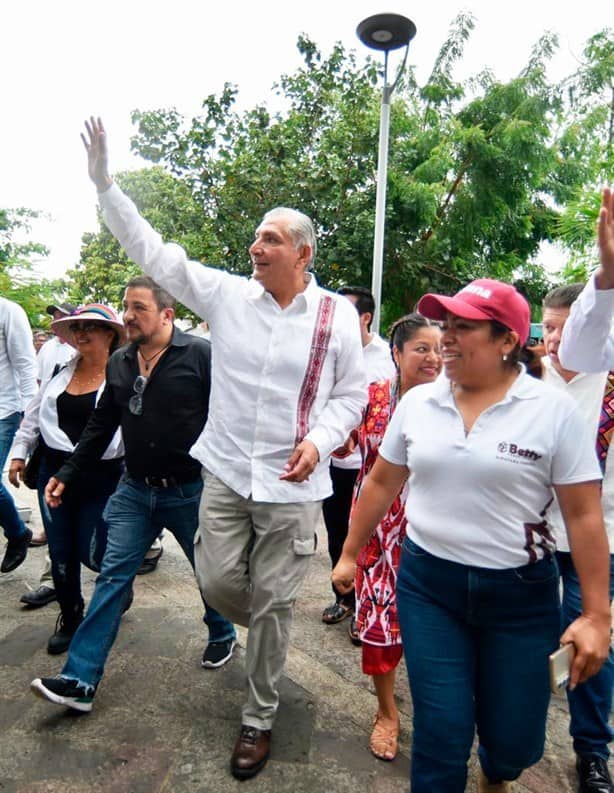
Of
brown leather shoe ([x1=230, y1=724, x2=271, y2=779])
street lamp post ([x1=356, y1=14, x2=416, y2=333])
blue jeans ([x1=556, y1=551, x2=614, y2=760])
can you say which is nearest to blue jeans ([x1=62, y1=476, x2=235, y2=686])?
brown leather shoe ([x1=230, y1=724, x2=271, y2=779])

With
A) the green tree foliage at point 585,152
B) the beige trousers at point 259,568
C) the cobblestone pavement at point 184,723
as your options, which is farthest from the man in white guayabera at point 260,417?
the green tree foliage at point 585,152

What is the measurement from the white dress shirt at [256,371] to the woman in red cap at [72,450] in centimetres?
89

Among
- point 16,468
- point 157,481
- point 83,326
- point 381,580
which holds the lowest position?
point 381,580

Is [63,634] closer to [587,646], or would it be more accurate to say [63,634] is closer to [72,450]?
[72,450]

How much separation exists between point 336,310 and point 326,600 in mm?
2230

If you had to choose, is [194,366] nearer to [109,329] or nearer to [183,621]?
[109,329]

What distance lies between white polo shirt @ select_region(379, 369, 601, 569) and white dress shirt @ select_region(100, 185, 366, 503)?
639 mm

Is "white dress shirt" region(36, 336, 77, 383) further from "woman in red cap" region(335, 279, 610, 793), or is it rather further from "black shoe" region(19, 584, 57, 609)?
"woman in red cap" region(335, 279, 610, 793)

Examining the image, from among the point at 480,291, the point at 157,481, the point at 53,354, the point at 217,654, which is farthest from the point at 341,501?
the point at 53,354

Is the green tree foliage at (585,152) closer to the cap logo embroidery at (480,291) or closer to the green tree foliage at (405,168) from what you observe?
the green tree foliage at (405,168)

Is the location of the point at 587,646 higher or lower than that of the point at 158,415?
lower

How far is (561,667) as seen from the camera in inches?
67.2

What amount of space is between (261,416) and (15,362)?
279 centimetres

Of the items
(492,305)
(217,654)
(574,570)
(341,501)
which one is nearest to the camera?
(492,305)
